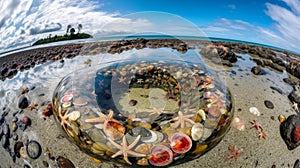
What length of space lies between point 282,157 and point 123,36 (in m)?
0.79

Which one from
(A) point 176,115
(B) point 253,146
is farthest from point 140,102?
(B) point 253,146

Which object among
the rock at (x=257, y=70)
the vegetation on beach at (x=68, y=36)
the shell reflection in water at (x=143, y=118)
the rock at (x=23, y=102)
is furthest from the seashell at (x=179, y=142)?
the rock at (x=257, y=70)

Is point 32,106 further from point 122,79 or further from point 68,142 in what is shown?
point 122,79

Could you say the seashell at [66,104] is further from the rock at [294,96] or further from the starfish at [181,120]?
the rock at [294,96]

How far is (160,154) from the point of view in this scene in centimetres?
61

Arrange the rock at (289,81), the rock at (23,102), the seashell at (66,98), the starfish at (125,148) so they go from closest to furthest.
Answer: the starfish at (125,148), the seashell at (66,98), the rock at (23,102), the rock at (289,81)

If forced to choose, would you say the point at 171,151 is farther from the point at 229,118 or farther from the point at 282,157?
the point at 282,157

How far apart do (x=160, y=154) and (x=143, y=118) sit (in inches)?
4.6

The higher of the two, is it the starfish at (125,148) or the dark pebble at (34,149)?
the starfish at (125,148)

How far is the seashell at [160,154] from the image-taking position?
608mm

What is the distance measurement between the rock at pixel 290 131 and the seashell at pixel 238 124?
0.18 meters

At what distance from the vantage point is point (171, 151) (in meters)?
0.61

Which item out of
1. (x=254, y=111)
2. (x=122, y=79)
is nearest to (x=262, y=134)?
(x=254, y=111)

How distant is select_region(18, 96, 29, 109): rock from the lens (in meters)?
0.91
